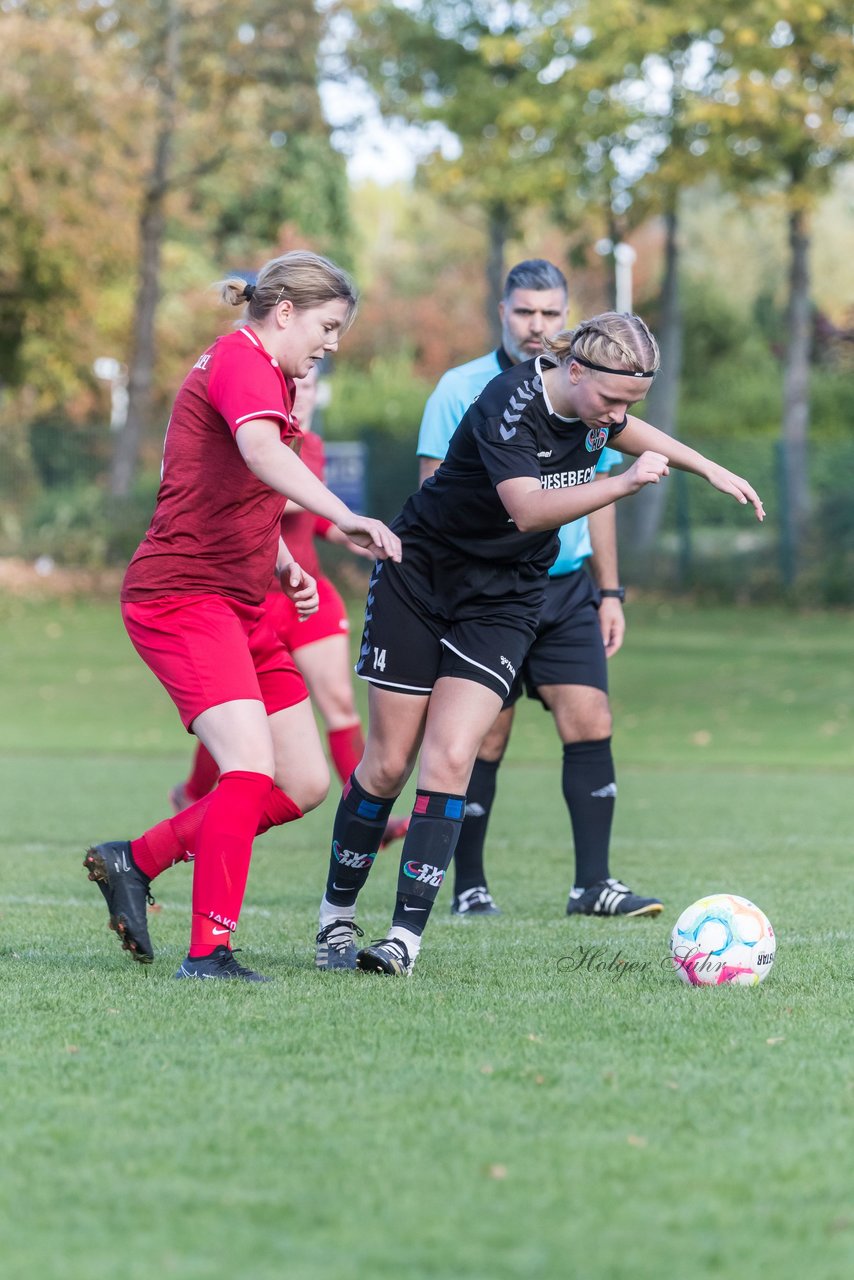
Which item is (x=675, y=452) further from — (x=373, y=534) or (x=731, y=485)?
(x=373, y=534)

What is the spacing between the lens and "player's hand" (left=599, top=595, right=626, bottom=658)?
7.39m

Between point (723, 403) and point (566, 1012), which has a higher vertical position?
point (723, 403)

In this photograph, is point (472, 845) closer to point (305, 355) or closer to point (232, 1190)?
point (305, 355)

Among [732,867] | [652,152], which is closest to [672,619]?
[652,152]

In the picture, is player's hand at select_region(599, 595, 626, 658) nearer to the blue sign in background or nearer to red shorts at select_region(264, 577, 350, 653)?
red shorts at select_region(264, 577, 350, 653)

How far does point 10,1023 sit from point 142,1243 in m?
1.76

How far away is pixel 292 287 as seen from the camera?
5023mm

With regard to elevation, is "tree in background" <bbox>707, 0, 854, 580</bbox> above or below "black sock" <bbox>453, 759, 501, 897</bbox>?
above

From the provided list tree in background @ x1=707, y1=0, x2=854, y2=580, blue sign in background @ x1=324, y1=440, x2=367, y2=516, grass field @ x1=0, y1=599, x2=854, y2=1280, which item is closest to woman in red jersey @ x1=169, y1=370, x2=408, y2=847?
grass field @ x1=0, y1=599, x2=854, y2=1280

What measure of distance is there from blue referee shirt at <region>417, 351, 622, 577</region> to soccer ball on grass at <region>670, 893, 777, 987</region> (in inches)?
77.4

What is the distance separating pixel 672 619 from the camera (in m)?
25.0

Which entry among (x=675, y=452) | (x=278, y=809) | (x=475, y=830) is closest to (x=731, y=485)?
(x=675, y=452)

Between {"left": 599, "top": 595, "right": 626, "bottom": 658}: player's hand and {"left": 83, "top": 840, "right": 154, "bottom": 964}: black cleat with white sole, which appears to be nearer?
{"left": 83, "top": 840, "right": 154, "bottom": 964}: black cleat with white sole

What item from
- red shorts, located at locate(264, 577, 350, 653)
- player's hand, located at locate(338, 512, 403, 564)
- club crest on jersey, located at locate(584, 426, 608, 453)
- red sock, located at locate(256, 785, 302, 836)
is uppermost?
club crest on jersey, located at locate(584, 426, 608, 453)
